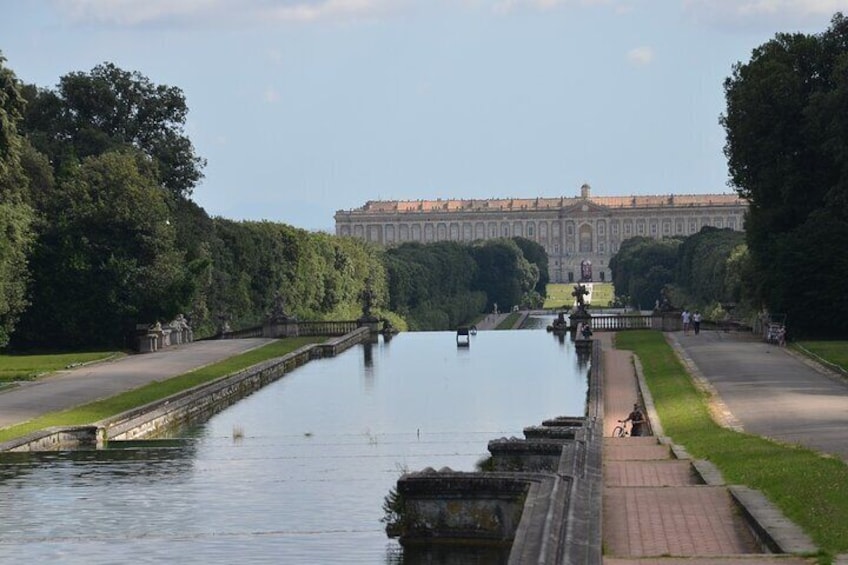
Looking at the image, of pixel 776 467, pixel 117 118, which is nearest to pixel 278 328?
pixel 117 118

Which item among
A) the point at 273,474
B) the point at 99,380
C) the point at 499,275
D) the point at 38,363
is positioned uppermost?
the point at 499,275

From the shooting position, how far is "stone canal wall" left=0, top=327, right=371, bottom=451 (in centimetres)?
2827

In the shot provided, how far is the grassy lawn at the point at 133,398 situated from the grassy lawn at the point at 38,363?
382 centimetres

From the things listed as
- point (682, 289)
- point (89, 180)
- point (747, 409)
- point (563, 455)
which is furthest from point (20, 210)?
point (682, 289)

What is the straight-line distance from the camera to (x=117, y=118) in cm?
7212

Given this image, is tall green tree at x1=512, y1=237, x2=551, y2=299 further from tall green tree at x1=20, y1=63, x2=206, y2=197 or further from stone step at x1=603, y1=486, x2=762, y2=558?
stone step at x1=603, y1=486, x2=762, y2=558

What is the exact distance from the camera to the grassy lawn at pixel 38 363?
145 feet

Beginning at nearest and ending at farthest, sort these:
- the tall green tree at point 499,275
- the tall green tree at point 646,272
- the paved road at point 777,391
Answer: the paved road at point 777,391 < the tall green tree at point 646,272 < the tall green tree at point 499,275

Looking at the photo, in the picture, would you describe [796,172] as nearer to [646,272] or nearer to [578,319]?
[578,319]

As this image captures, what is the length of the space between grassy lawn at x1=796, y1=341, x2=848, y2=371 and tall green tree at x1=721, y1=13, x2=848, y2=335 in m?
2.97

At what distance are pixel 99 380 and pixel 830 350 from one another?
19514 mm

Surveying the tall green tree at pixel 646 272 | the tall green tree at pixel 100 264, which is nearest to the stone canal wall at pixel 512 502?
the tall green tree at pixel 100 264

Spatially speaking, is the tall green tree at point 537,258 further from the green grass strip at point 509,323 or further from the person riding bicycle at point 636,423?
the person riding bicycle at point 636,423

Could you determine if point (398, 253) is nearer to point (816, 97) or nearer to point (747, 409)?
point (816, 97)
